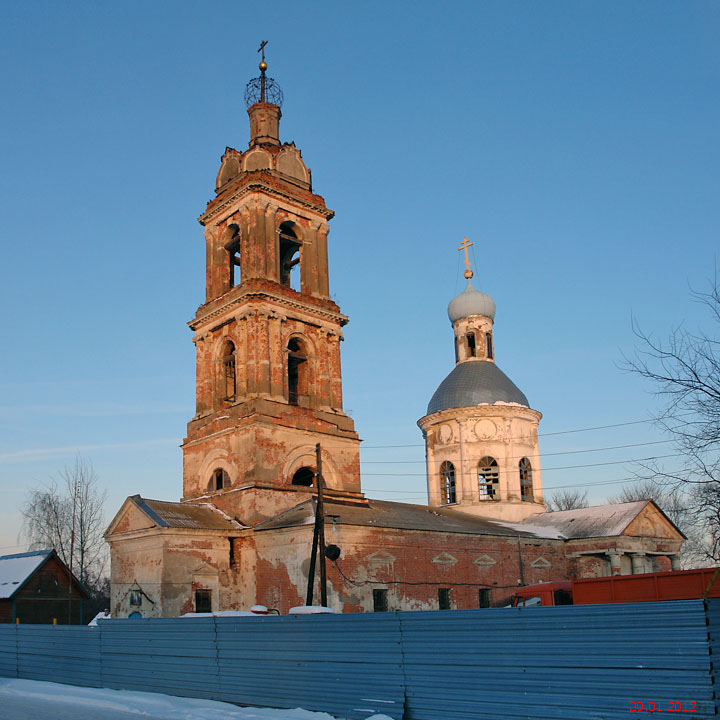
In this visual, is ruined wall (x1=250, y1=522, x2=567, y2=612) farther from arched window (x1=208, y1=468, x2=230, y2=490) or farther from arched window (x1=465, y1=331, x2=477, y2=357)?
arched window (x1=465, y1=331, x2=477, y2=357)

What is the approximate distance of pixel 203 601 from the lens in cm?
2481

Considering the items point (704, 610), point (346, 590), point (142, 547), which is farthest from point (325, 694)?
point (142, 547)

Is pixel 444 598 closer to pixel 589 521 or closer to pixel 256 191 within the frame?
pixel 589 521

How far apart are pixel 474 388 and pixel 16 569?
23327 mm

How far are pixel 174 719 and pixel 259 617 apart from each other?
2018mm

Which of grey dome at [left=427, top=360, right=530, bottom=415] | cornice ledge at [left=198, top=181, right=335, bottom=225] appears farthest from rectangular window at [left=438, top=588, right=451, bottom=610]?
cornice ledge at [left=198, top=181, right=335, bottom=225]

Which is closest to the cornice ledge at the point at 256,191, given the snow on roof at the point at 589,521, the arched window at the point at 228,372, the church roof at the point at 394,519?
the arched window at the point at 228,372

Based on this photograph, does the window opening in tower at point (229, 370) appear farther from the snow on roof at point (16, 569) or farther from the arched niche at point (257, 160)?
the snow on roof at point (16, 569)

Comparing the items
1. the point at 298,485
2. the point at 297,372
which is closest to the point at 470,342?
the point at 297,372

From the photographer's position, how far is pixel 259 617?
12.9 metres

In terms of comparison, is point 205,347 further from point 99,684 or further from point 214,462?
point 99,684

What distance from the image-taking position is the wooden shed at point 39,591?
31.2 meters

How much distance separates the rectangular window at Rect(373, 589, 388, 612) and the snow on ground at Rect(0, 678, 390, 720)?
1133 centimetres

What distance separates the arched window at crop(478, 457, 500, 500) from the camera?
128ft
